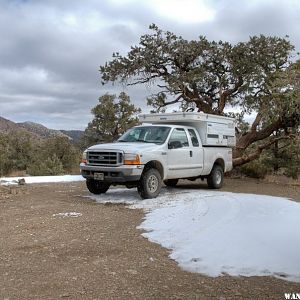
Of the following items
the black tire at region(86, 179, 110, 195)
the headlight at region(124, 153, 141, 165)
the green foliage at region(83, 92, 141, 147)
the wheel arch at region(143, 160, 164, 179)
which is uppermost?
the green foliage at region(83, 92, 141, 147)

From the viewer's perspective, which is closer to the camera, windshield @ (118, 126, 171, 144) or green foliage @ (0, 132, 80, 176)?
windshield @ (118, 126, 171, 144)

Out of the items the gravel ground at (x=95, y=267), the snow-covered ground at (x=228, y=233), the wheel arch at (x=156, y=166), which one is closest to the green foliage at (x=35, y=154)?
the wheel arch at (x=156, y=166)

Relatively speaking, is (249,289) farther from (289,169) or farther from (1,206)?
(289,169)

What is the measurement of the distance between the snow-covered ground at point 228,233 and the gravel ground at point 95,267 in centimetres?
26

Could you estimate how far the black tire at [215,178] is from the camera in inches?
543

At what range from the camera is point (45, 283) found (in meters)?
4.94

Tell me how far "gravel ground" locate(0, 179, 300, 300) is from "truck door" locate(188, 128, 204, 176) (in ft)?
13.8

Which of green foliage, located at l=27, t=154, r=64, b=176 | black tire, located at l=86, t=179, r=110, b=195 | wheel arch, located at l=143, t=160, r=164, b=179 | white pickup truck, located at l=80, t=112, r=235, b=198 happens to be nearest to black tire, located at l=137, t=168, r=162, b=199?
white pickup truck, located at l=80, t=112, r=235, b=198

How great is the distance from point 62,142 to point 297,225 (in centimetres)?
2596

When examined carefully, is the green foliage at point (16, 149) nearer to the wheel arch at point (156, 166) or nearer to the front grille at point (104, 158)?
the front grille at point (104, 158)

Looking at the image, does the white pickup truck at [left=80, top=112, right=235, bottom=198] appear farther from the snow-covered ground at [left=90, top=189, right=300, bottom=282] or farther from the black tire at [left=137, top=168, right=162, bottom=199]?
the snow-covered ground at [left=90, top=189, right=300, bottom=282]

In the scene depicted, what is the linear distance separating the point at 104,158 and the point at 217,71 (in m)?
9.04

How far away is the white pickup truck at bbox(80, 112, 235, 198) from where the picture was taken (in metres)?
10.9

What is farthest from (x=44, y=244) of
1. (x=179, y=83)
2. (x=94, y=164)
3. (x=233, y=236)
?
(x=179, y=83)
